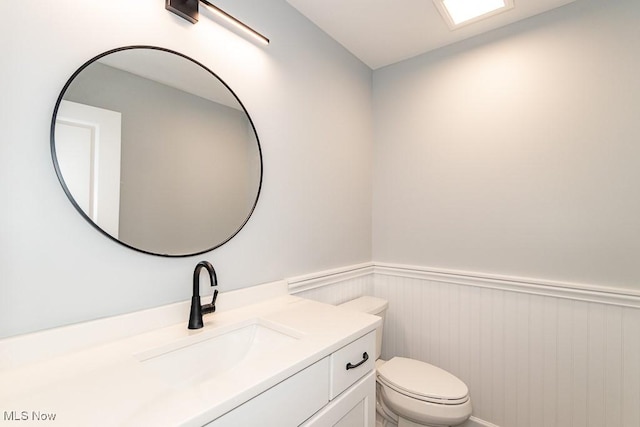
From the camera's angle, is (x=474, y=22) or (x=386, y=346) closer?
(x=474, y=22)

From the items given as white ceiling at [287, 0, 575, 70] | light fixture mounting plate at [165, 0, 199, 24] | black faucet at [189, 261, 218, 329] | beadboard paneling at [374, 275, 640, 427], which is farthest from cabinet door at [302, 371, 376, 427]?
white ceiling at [287, 0, 575, 70]

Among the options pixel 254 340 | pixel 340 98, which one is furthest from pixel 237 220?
pixel 340 98

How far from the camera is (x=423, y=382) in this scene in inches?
59.5

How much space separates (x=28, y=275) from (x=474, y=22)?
232 centimetres

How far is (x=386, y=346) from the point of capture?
6.96 feet

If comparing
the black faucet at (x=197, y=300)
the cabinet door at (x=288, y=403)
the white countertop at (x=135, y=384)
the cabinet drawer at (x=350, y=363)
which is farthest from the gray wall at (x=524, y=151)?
the black faucet at (x=197, y=300)

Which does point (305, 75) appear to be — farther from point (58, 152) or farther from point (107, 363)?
point (107, 363)

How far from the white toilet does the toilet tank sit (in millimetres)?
169

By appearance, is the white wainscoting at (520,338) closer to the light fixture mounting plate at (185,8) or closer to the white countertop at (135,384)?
the white countertop at (135,384)

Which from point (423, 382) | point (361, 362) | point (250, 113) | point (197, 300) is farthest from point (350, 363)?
Answer: point (250, 113)

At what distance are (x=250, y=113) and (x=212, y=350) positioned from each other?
3.36 ft

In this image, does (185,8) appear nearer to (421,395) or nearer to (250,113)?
(250,113)

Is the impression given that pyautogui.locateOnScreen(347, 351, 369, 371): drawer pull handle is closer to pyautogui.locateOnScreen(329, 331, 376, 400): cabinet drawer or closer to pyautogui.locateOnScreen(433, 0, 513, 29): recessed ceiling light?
pyautogui.locateOnScreen(329, 331, 376, 400): cabinet drawer

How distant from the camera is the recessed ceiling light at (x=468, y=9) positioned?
1.55m
